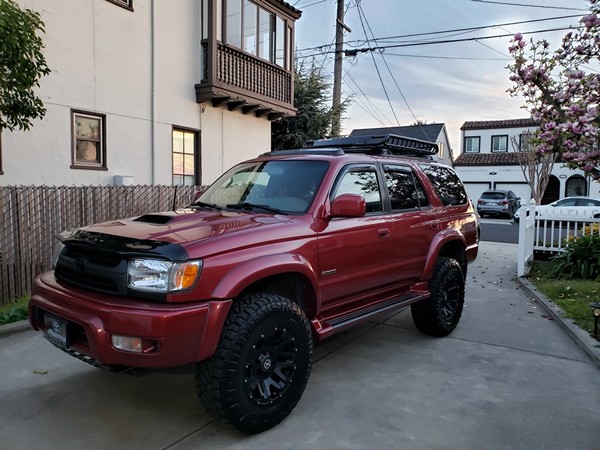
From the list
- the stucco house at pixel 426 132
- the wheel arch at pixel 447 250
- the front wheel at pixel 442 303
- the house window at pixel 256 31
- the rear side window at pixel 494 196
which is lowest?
the front wheel at pixel 442 303

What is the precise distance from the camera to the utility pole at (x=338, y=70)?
15055 millimetres

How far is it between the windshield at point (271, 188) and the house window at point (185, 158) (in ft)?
18.5

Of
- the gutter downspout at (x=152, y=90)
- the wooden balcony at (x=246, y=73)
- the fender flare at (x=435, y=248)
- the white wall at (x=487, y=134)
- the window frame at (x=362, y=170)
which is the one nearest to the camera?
the window frame at (x=362, y=170)

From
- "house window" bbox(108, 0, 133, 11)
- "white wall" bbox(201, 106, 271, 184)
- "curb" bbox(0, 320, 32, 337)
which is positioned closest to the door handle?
"curb" bbox(0, 320, 32, 337)

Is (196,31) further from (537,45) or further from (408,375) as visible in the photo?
(408,375)

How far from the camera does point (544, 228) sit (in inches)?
371

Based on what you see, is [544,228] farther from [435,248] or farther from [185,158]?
[185,158]

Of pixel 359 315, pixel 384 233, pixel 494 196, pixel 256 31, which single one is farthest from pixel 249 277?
pixel 494 196

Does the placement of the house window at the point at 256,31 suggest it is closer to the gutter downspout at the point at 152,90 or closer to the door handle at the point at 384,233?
the gutter downspout at the point at 152,90

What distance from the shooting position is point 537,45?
18.3 feet

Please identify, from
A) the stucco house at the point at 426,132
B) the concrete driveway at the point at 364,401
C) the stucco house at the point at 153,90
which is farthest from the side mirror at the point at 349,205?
the stucco house at the point at 426,132

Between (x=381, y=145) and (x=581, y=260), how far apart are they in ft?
17.3

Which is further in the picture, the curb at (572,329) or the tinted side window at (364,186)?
the curb at (572,329)

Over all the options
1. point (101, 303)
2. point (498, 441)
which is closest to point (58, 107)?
point (101, 303)
